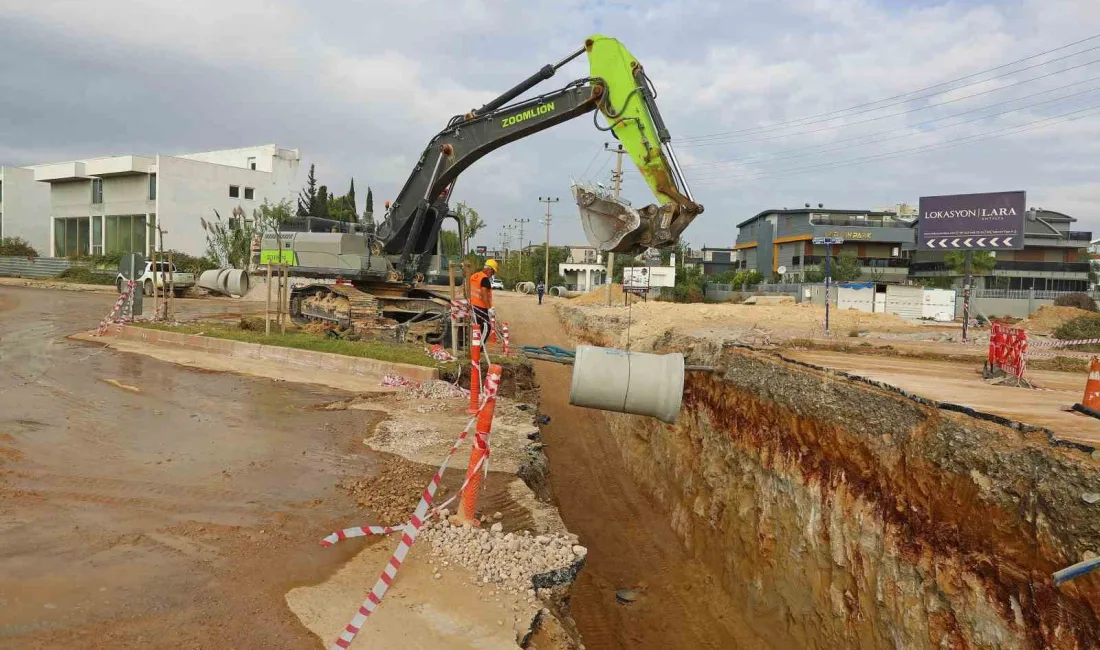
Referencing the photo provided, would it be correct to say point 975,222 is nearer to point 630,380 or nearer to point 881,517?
point 881,517

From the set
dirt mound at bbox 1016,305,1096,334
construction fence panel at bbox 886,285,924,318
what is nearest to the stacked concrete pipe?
construction fence panel at bbox 886,285,924,318

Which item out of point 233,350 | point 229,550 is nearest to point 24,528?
point 229,550

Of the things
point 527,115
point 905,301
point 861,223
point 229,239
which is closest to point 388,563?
point 527,115

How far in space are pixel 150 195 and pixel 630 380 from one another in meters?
45.9

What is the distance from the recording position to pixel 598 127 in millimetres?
10406

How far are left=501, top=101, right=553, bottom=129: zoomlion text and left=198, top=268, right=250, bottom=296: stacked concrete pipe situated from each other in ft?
73.1

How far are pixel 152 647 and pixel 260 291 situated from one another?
31929mm

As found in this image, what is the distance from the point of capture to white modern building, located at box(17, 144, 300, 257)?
140ft

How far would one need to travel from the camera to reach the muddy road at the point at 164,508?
369cm

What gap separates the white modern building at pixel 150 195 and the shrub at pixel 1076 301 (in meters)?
46.6

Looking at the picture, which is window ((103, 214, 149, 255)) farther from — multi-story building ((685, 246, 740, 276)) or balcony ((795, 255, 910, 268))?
multi-story building ((685, 246, 740, 276))

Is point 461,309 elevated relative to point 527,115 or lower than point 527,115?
lower

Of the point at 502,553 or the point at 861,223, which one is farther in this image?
the point at 861,223

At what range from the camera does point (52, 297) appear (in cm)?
2628
